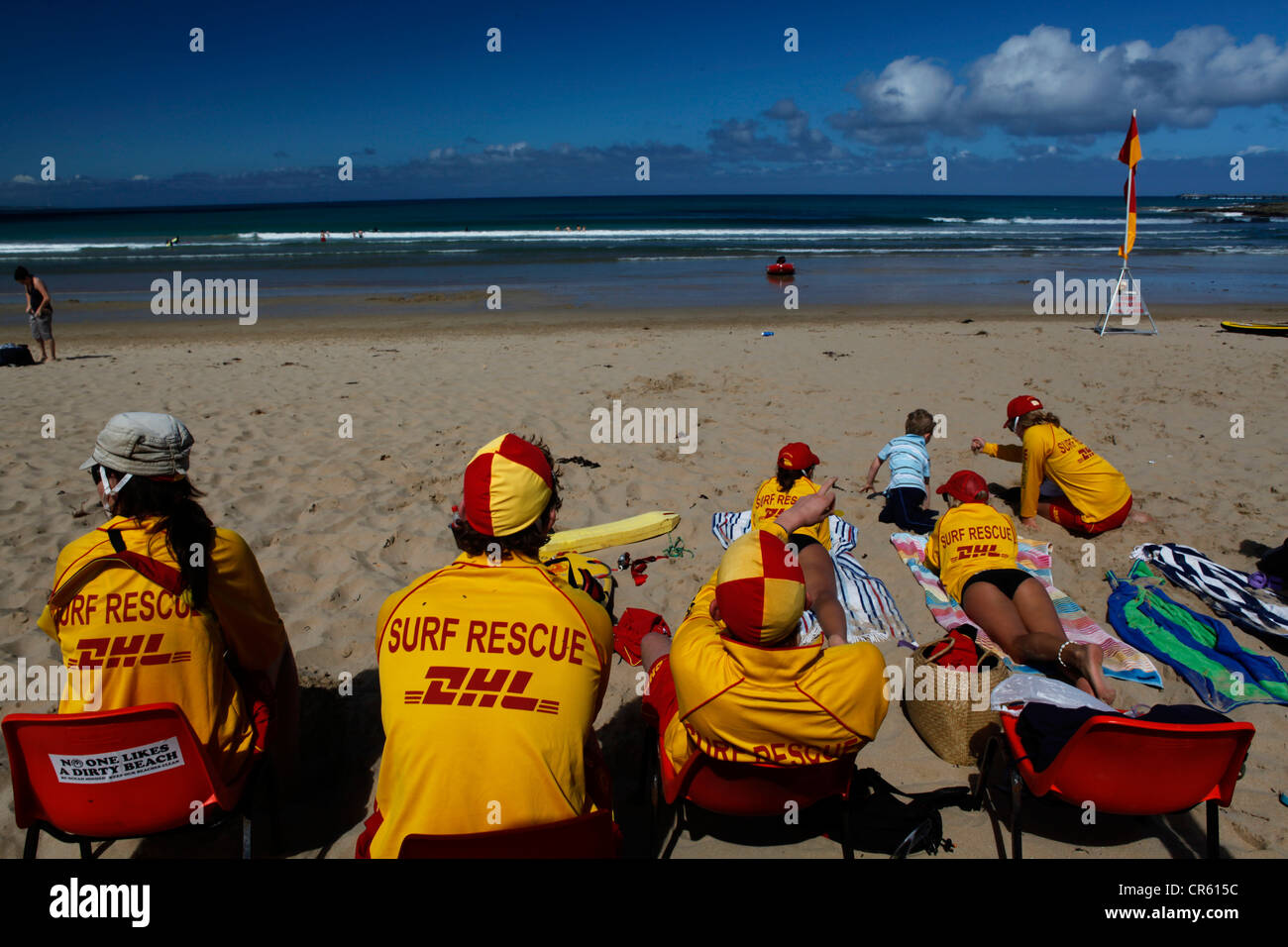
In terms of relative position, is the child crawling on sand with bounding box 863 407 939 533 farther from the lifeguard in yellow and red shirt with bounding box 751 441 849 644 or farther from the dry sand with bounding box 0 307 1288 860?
the lifeguard in yellow and red shirt with bounding box 751 441 849 644

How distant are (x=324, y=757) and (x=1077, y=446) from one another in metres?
5.28

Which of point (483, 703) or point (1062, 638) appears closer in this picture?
point (483, 703)

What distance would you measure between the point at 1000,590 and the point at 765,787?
7.56 ft

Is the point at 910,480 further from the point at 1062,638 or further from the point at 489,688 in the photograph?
the point at 489,688

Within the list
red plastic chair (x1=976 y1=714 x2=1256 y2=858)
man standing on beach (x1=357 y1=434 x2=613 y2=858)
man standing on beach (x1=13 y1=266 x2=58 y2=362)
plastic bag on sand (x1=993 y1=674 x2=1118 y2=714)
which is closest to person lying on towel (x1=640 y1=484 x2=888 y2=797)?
man standing on beach (x1=357 y1=434 x2=613 y2=858)

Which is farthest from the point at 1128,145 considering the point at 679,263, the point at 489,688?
the point at 679,263

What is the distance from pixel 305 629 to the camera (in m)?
4.11

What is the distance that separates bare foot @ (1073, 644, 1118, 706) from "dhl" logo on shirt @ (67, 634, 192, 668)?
3680mm

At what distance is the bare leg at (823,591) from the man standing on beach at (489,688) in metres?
1.91

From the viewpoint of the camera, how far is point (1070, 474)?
5438 millimetres
